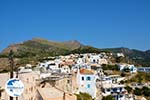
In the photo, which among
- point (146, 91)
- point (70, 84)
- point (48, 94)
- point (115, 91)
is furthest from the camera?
point (146, 91)

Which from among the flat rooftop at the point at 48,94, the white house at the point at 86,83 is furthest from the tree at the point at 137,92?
the flat rooftop at the point at 48,94

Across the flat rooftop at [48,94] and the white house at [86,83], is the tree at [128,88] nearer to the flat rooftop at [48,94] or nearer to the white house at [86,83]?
the white house at [86,83]

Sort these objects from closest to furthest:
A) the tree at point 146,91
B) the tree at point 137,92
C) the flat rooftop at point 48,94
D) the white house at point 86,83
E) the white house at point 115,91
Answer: the flat rooftop at point 48,94 → the white house at point 86,83 → the white house at point 115,91 → the tree at point 137,92 → the tree at point 146,91

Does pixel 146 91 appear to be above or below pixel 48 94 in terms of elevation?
below

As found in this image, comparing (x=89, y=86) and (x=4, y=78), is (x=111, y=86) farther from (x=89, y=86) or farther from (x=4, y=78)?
(x=4, y=78)

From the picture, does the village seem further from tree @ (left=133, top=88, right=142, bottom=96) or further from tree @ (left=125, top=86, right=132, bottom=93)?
tree @ (left=133, top=88, right=142, bottom=96)

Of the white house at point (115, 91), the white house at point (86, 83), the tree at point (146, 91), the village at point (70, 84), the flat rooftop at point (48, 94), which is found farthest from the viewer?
the tree at point (146, 91)

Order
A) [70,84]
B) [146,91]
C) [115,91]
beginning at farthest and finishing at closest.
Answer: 1. [146,91]
2. [115,91]
3. [70,84]

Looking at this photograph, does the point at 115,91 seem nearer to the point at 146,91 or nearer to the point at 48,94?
the point at 146,91

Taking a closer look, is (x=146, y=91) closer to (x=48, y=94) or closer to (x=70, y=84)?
A: (x=70, y=84)

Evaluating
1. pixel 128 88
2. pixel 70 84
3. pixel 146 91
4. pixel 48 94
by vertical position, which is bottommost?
pixel 146 91

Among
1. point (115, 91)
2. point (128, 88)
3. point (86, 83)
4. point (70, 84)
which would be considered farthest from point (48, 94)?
point (128, 88)

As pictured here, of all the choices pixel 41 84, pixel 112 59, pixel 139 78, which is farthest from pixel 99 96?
pixel 112 59

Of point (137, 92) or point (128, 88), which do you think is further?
point (128, 88)
